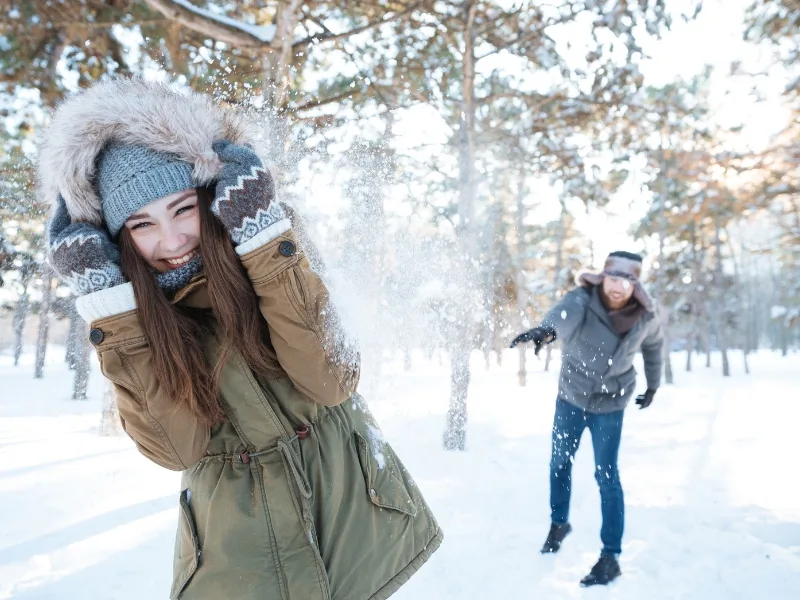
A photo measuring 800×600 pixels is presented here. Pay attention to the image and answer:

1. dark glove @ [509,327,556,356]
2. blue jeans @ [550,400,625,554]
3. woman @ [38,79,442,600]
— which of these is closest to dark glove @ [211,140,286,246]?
Answer: woman @ [38,79,442,600]

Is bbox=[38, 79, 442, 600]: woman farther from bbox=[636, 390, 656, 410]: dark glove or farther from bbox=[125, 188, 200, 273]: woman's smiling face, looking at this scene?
bbox=[636, 390, 656, 410]: dark glove

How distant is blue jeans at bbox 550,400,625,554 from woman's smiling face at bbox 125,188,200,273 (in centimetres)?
276

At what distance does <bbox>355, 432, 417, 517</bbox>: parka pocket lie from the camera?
5.04ft

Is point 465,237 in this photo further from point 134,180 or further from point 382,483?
point 134,180

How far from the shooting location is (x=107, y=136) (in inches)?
59.4

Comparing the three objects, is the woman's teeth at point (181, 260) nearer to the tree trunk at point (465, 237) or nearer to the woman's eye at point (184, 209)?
the woman's eye at point (184, 209)

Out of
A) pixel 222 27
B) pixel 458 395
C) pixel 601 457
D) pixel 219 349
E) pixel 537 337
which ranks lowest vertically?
pixel 458 395

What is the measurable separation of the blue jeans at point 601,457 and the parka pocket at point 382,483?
7.07ft

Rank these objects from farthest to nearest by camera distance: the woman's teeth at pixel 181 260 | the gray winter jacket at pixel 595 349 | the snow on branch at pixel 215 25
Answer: the snow on branch at pixel 215 25 < the gray winter jacket at pixel 595 349 < the woman's teeth at pixel 181 260

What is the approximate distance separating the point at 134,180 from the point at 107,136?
18cm

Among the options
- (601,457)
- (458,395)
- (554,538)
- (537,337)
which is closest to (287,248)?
(537,337)

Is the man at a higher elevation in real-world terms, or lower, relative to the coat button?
lower

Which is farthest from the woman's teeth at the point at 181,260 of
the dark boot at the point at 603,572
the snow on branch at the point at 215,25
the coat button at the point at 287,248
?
the snow on branch at the point at 215,25

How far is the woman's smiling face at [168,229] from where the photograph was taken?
1.44 metres
